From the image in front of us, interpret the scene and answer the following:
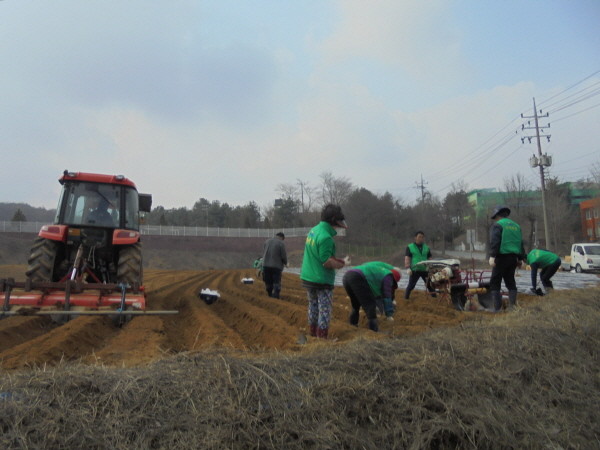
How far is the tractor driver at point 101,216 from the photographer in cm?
760

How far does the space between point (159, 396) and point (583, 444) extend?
2246mm

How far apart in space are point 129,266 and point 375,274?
13.7 feet

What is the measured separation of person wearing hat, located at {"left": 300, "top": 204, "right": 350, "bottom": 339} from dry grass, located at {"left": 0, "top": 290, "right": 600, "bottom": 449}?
143 cm

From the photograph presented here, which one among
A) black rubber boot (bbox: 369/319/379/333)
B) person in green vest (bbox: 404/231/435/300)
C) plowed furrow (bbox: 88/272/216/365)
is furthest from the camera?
person in green vest (bbox: 404/231/435/300)

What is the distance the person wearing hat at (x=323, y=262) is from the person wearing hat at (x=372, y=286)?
0.74m

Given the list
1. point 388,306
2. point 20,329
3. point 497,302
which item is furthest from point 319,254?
point 20,329

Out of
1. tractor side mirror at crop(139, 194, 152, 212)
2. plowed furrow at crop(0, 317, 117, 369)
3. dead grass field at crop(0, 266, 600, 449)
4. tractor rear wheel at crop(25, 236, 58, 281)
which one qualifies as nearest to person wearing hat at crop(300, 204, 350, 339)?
dead grass field at crop(0, 266, 600, 449)

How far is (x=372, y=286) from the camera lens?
5352mm

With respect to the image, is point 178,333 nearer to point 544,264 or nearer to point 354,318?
point 354,318

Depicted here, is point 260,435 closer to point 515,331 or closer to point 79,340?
point 515,331

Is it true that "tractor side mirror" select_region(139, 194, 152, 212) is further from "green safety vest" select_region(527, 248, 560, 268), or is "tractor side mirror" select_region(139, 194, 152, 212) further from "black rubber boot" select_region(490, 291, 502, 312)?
"green safety vest" select_region(527, 248, 560, 268)

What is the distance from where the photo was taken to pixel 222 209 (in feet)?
252

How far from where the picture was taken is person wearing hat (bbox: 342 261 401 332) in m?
5.19

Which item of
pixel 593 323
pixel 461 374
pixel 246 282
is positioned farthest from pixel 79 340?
pixel 246 282
